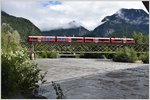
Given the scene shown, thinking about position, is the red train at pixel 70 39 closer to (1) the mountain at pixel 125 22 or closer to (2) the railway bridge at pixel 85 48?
(2) the railway bridge at pixel 85 48

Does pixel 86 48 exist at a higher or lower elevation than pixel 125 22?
lower

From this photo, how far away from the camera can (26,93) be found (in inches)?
373

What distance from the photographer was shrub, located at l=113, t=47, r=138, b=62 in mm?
37281

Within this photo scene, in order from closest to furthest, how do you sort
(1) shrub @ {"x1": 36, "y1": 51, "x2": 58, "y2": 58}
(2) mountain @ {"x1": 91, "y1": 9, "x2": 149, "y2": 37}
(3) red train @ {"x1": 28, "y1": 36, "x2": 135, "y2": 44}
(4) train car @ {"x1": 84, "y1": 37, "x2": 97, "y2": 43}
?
1. (3) red train @ {"x1": 28, "y1": 36, "x2": 135, "y2": 44}
2. (4) train car @ {"x1": 84, "y1": 37, "x2": 97, "y2": 43}
3. (1) shrub @ {"x1": 36, "y1": 51, "x2": 58, "y2": 58}
4. (2) mountain @ {"x1": 91, "y1": 9, "x2": 149, "y2": 37}

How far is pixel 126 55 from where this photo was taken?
125ft

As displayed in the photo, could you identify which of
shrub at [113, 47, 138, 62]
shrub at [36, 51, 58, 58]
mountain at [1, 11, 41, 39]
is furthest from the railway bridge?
mountain at [1, 11, 41, 39]

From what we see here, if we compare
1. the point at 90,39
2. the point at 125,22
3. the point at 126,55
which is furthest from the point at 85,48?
the point at 125,22

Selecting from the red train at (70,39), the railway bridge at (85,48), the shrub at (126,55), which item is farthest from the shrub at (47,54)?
the shrub at (126,55)

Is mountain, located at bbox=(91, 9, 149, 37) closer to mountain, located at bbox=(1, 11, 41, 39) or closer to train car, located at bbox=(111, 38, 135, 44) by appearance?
mountain, located at bbox=(1, 11, 41, 39)

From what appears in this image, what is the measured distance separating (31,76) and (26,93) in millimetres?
620

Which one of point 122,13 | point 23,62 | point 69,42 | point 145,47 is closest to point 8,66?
point 23,62

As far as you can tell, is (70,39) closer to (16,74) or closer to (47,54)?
(47,54)

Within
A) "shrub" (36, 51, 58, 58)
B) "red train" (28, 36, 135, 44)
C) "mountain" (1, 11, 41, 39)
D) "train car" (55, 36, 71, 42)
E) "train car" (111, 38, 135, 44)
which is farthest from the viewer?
"mountain" (1, 11, 41, 39)

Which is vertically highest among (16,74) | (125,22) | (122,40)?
(125,22)
